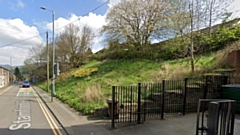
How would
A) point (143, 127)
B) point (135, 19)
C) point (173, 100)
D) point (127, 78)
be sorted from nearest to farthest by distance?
point (143, 127) < point (173, 100) < point (127, 78) < point (135, 19)

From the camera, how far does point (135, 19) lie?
22.8 meters

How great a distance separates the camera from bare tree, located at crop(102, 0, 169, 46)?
70.7ft

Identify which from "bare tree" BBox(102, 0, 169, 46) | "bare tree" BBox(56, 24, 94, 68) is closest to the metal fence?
"bare tree" BBox(102, 0, 169, 46)

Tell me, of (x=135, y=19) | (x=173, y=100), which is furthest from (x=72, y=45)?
(x=173, y=100)

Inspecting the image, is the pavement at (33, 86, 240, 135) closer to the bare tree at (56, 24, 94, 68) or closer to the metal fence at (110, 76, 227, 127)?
the metal fence at (110, 76, 227, 127)

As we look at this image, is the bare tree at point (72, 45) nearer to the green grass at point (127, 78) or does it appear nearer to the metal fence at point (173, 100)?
the green grass at point (127, 78)

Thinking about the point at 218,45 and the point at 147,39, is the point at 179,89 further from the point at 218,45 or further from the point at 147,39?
the point at 147,39

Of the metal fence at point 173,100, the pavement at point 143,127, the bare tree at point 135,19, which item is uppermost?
the bare tree at point 135,19

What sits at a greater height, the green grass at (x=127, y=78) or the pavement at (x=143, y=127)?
the green grass at (x=127, y=78)

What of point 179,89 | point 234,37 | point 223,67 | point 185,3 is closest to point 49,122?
point 179,89

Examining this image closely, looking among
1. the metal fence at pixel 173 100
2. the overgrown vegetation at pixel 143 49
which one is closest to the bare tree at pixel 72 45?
the overgrown vegetation at pixel 143 49

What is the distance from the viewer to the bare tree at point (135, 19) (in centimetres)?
2156

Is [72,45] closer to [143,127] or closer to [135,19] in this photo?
→ [135,19]

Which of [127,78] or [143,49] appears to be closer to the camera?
[127,78]
